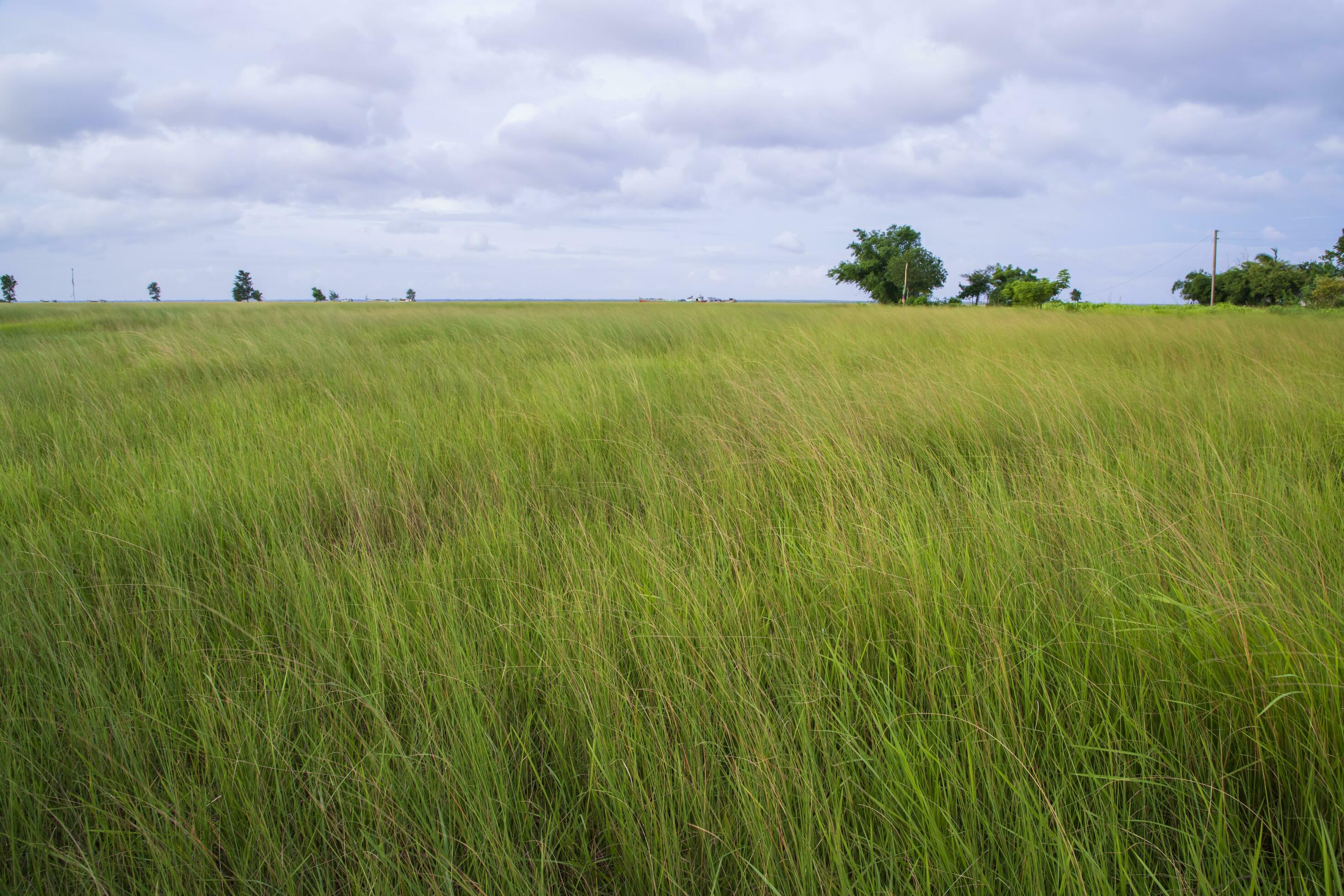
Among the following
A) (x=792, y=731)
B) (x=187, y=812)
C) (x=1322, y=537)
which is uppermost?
(x=1322, y=537)

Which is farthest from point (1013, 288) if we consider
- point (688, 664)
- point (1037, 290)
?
point (688, 664)

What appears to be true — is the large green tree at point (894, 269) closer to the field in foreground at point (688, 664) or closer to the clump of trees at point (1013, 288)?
the clump of trees at point (1013, 288)

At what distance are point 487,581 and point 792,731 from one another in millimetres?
935

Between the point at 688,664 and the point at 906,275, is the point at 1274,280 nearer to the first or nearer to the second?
the point at 906,275

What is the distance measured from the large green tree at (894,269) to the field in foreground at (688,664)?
4067cm

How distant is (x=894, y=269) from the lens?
4000 centimetres

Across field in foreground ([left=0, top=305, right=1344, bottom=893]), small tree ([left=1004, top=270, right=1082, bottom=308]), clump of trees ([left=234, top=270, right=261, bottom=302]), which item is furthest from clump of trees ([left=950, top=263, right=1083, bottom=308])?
clump of trees ([left=234, top=270, right=261, bottom=302])

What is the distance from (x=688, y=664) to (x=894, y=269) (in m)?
43.5

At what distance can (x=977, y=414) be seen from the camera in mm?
2930

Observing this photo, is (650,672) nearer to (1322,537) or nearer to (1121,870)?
(1121,870)

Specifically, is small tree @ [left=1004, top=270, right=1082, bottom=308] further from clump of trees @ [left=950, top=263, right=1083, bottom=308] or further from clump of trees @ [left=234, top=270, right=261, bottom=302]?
clump of trees @ [left=234, top=270, right=261, bottom=302]

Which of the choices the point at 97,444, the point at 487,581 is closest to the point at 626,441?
the point at 487,581

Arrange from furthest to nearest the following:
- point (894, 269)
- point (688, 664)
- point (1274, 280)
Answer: point (894, 269), point (1274, 280), point (688, 664)

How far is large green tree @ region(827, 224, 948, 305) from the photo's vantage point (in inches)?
1581
